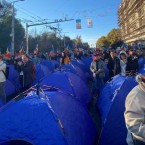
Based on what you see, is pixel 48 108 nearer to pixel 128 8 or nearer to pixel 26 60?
pixel 26 60

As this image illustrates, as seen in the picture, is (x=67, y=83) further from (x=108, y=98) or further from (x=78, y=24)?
(x=78, y=24)

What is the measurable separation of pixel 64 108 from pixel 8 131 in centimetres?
129

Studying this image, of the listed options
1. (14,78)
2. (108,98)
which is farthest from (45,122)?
(14,78)

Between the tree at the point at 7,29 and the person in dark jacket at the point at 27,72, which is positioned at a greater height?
the tree at the point at 7,29

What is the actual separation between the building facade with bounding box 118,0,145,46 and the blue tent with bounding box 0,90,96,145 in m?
40.9

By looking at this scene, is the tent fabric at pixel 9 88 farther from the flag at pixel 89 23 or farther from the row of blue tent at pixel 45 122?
the flag at pixel 89 23

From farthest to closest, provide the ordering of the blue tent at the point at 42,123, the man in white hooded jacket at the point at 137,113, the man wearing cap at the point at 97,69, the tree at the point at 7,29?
the tree at the point at 7,29, the man wearing cap at the point at 97,69, the blue tent at the point at 42,123, the man in white hooded jacket at the point at 137,113

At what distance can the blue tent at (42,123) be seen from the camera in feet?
15.1

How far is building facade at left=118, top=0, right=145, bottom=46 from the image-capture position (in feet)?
156

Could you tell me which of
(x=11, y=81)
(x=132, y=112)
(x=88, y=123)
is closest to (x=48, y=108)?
(x=88, y=123)

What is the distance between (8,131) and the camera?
4.75m

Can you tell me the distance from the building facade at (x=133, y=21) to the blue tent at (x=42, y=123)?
40875 mm

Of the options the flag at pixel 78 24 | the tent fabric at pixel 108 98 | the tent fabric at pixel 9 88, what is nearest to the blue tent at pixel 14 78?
the tent fabric at pixel 9 88

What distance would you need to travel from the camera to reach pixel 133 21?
187 feet
